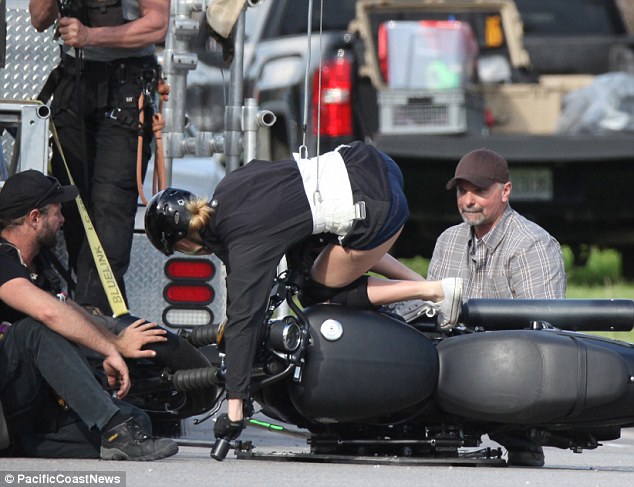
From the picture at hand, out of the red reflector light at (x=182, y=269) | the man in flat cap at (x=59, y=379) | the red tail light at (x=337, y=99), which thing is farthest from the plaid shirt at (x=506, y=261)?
the red tail light at (x=337, y=99)

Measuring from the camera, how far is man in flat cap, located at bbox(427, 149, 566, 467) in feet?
21.2

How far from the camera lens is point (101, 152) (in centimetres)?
717

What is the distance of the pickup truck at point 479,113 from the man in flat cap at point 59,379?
170 inches

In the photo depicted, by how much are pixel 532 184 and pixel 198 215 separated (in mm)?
5447

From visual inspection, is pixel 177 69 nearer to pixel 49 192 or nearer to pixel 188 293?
pixel 188 293

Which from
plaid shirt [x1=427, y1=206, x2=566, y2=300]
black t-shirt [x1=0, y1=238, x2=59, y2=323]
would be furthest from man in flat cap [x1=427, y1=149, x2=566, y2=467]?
black t-shirt [x1=0, y1=238, x2=59, y2=323]

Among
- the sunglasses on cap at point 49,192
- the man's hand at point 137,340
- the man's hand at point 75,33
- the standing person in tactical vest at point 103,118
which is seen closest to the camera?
the man's hand at point 137,340

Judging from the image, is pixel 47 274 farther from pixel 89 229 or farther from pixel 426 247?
pixel 426 247

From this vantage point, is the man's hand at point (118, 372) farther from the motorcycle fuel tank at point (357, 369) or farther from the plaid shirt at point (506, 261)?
the plaid shirt at point (506, 261)

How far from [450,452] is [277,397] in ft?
2.20

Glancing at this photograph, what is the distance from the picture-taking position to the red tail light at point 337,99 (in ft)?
35.3

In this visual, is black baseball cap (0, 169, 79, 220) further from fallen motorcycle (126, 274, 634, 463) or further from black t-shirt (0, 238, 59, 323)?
fallen motorcycle (126, 274, 634, 463)

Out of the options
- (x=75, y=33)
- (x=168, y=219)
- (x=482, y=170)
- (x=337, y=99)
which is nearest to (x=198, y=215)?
(x=168, y=219)

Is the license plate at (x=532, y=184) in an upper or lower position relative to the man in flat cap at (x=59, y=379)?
lower
